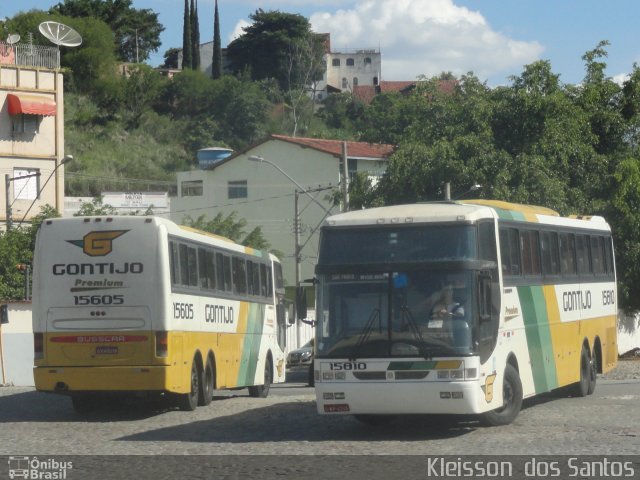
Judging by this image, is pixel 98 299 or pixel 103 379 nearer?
pixel 103 379

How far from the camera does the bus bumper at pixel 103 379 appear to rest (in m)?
19.4

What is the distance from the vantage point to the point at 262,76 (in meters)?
119

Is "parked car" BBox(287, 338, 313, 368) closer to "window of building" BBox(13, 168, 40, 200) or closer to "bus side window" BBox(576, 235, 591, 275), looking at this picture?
"bus side window" BBox(576, 235, 591, 275)

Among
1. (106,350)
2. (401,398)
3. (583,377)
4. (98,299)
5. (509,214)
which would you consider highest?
(509,214)

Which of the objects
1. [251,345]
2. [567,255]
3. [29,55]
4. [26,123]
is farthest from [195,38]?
[567,255]

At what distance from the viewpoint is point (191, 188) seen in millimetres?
80375

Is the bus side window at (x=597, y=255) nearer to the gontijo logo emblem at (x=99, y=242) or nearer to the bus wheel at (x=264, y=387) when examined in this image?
the bus wheel at (x=264, y=387)

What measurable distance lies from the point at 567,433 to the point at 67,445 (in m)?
6.13

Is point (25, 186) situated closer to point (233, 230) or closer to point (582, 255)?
point (233, 230)

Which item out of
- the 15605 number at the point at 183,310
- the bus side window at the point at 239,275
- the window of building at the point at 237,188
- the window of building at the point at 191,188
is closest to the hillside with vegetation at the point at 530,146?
the bus side window at the point at 239,275

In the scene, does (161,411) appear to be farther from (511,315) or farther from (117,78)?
(117,78)

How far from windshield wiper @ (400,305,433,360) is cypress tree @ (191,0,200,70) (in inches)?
4006

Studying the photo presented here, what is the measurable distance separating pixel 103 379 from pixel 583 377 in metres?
8.24

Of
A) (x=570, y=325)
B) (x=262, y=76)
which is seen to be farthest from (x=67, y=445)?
(x=262, y=76)
